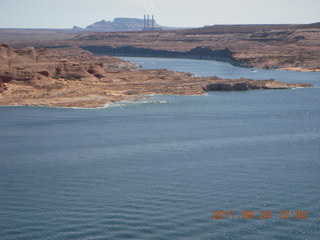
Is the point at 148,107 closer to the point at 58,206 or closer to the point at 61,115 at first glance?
the point at 61,115

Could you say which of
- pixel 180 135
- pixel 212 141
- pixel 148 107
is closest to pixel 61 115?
pixel 148 107

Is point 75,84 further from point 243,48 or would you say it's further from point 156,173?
point 243,48

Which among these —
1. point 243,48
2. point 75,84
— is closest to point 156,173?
point 75,84

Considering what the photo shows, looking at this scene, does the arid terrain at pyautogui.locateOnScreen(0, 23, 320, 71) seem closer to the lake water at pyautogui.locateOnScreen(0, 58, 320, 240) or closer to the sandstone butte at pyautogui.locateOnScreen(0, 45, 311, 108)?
the sandstone butte at pyautogui.locateOnScreen(0, 45, 311, 108)

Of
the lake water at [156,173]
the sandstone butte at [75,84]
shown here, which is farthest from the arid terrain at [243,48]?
the lake water at [156,173]

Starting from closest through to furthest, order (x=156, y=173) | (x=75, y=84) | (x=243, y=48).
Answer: (x=156, y=173) → (x=75, y=84) → (x=243, y=48)

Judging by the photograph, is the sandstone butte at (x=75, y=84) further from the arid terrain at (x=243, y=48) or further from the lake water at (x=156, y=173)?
the arid terrain at (x=243, y=48)
